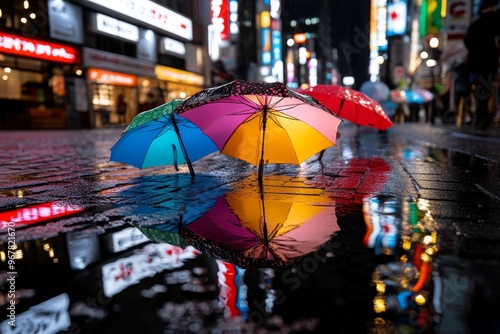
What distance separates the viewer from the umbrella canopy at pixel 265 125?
3389 mm

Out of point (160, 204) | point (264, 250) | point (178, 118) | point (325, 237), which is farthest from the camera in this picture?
point (178, 118)

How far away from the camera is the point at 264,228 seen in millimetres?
2018

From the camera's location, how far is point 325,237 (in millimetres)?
1838

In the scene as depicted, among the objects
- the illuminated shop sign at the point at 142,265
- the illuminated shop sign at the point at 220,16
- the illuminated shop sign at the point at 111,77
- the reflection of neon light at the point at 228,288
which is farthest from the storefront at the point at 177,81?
the reflection of neon light at the point at 228,288

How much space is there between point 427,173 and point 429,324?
3463 mm

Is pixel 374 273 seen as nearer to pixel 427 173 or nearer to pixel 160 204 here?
pixel 160 204

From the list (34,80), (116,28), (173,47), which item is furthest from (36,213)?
(173,47)

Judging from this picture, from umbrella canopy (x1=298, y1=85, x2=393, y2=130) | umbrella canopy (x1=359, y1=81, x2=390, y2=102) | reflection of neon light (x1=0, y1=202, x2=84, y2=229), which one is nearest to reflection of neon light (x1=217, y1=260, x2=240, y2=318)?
reflection of neon light (x1=0, y1=202, x2=84, y2=229)

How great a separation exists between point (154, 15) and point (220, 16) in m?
7.47

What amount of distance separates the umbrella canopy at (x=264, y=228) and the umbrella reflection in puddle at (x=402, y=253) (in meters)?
0.24

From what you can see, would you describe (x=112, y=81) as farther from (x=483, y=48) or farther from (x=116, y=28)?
(x=483, y=48)

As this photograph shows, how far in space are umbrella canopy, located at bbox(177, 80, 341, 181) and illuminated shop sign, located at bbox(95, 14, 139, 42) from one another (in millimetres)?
21239

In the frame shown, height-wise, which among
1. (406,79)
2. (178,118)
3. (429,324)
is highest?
(406,79)

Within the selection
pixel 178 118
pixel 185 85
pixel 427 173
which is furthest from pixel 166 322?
pixel 185 85
